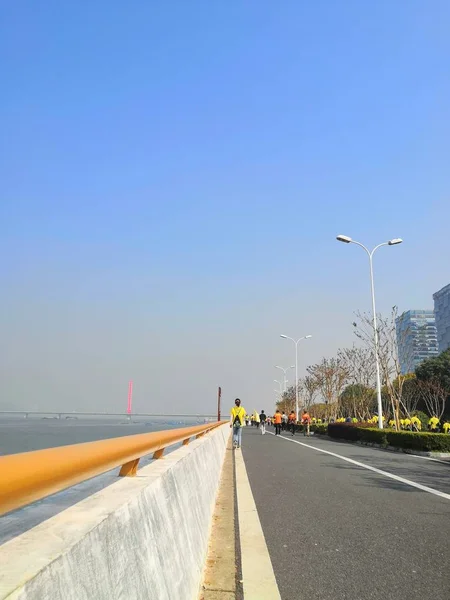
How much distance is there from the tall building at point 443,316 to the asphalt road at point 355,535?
11164 centimetres

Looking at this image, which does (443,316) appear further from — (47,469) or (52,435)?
(47,469)

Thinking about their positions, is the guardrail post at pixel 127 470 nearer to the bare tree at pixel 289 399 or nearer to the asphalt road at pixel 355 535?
the asphalt road at pixel 355 535

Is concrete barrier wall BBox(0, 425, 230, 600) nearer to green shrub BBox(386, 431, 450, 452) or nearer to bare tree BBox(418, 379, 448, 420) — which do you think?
green shrub BBox(386, 431, 450, 452)

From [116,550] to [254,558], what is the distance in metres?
2.94

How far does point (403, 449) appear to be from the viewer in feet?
61.3

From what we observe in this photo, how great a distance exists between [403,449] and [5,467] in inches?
761

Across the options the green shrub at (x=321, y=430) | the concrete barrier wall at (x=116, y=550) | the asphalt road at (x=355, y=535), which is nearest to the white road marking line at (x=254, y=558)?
the asphalt road at (x=355, y=535)

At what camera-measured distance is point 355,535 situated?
5.33 meters

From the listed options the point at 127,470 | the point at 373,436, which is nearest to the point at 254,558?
the point at 127,470

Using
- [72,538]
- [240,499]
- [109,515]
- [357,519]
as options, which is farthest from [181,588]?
[240,499]

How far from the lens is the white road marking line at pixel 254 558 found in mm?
3678

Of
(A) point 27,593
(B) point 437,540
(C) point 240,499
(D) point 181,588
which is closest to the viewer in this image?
(A) point 27,593

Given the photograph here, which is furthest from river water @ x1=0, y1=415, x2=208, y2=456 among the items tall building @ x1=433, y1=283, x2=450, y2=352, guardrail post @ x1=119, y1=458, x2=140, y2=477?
tall building @ x1=433, y1=283, x2=450, y2=352

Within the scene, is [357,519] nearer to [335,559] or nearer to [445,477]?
[335,559]
